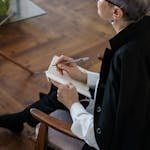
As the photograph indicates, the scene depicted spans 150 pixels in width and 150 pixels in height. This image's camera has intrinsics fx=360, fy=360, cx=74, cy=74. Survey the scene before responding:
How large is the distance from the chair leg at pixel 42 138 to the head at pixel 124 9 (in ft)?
1.62

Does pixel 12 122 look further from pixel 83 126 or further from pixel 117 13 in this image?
pixel 117 13

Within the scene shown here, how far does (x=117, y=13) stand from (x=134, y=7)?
0.07 metres

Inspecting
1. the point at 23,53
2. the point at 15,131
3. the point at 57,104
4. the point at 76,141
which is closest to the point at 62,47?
the point at 23,53

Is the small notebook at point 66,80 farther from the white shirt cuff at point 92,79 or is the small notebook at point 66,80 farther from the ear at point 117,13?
the ear at point 117,13

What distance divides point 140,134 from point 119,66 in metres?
0.26

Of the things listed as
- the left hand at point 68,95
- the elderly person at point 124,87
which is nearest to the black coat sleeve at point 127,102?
the elderly person at point 124,87

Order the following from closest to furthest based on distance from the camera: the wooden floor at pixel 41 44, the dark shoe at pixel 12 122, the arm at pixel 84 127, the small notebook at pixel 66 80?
1. the arm at pixel 84 127
2. the small notebook at pixel 66 80
3. the dark shoe at pixel 12 122
4. the wooden floor at pixel 41 44

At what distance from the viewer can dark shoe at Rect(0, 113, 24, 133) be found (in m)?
1.95

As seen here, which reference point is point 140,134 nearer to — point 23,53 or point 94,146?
point 94,146

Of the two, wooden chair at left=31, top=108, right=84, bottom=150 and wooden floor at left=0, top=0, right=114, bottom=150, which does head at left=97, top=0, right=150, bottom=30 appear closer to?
wooden chair at left=31, top=108, right=84, bottom=150

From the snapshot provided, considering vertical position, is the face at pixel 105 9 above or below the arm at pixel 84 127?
above

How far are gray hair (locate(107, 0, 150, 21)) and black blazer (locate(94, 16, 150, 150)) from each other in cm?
3

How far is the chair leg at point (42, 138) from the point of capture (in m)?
1.41

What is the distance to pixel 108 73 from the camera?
130 cm
